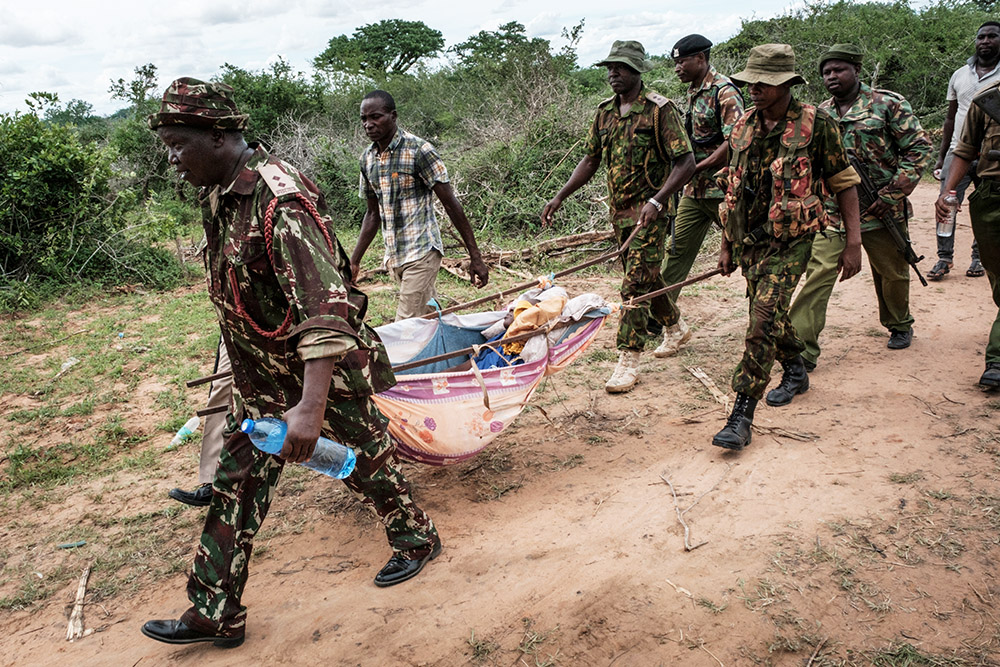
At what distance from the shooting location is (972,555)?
274cm

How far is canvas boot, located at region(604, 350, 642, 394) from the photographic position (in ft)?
15.2

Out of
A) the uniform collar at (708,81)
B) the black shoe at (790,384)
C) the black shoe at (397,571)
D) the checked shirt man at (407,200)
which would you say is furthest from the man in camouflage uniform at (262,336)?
the uniform collar at (708,81)

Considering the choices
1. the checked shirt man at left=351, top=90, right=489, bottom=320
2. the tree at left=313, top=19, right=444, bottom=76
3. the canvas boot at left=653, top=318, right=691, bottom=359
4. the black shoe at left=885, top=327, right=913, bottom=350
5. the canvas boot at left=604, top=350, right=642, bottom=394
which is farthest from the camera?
the tree at left=313, top=19, right=444, bottom=76

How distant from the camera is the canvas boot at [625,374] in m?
4.64

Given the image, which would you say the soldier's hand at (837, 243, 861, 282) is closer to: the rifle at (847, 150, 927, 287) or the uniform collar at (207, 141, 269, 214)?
the rifle at (847, 150, 927, 287)

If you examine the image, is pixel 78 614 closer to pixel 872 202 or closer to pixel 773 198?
pixel 773 198

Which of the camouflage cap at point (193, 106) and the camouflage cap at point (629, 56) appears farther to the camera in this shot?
the camouflage cap at point (629, 56)

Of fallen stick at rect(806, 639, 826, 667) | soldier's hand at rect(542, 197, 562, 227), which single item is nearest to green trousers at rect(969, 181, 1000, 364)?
soldier's hand at rect(542, 197, 562, 227)

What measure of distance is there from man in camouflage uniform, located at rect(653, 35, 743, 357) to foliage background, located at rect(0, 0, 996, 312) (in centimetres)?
309

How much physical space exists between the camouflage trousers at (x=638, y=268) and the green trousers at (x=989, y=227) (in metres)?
1.66

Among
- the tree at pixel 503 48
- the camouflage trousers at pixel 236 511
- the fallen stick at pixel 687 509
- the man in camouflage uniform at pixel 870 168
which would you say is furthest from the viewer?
the tree at pixel 503 48

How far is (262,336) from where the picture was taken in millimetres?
2299

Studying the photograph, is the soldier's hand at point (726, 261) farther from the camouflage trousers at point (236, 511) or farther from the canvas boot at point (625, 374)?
the camouflage trousers at point (236, 511)

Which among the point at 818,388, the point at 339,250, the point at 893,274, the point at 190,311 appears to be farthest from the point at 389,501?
the point at 190,311
